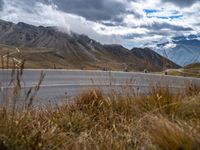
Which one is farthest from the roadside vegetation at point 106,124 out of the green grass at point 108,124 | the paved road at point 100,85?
the paved road at point 100,85

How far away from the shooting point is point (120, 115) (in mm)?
7766

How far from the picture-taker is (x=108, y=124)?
7445 mm

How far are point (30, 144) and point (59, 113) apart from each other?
8.56 feet

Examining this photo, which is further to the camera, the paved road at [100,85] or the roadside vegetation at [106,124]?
the paved road at [100,85]

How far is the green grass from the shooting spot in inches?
194

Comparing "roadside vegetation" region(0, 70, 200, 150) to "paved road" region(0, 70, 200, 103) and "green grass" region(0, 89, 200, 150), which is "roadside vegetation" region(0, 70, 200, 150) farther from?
"paved road" region(0, 70, 200, 103)

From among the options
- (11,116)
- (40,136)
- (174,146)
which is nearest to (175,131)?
(174,146)

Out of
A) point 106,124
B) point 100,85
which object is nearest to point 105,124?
point 106,124

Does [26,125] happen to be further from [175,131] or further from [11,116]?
[175,131]

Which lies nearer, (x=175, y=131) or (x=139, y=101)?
(x=175, y=131)

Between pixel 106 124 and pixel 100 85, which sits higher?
pixel 100 85

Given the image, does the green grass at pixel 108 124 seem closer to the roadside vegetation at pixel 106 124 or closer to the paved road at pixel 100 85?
the roadside vegetation at pixel 106 124

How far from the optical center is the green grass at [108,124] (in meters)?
4.93

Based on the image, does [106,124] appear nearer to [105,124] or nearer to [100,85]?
[105,124]
